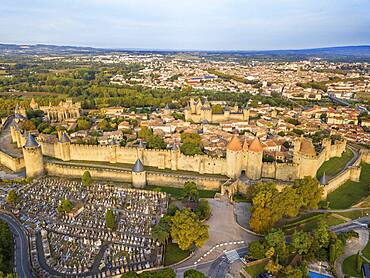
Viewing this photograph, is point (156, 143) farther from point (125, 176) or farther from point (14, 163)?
point (14, 163)

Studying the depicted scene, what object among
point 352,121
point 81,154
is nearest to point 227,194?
point 81,154

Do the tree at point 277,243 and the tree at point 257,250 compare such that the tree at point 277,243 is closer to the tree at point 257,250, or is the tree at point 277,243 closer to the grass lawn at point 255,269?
the tree at point 257,250

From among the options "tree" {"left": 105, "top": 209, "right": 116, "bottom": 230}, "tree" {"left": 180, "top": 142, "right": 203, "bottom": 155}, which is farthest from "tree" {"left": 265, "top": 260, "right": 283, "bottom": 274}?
"tree" {"left": 180, "top": 142, "right": 203, "bottom": 155}

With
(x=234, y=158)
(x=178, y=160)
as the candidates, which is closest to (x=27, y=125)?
(x=178, y=160)

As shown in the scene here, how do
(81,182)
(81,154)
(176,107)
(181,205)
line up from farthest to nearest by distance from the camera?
(176,107) → (81,154) → (81,182) → (181,205)

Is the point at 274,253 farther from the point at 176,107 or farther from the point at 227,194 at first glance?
the point at 176,107

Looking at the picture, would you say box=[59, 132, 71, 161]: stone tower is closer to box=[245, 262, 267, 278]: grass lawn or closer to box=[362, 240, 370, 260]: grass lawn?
box=[245, 262, 267, 278]: grass lawn
